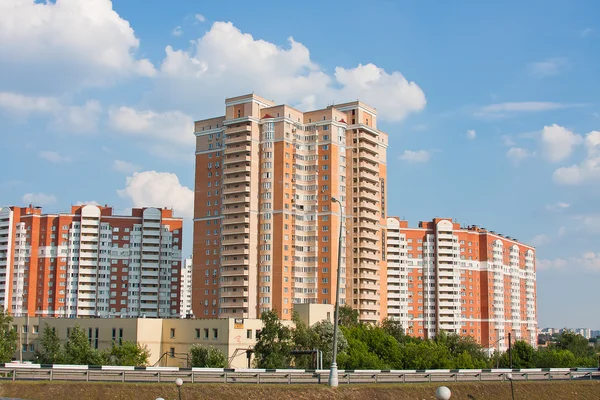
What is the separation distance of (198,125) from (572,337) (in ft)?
379

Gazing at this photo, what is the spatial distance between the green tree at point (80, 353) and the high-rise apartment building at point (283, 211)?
1920 inches

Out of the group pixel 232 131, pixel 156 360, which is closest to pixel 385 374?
pixel 156 360

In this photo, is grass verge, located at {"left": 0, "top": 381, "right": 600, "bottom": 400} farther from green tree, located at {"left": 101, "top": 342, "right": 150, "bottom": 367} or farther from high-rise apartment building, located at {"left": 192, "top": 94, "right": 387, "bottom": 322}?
high-rise apartment building, located at {"left": 192, "top": 94, "right": 387, "bottom": 322}

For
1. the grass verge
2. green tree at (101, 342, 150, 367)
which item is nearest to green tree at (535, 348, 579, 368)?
green tree at (101, 342, 150, 367)

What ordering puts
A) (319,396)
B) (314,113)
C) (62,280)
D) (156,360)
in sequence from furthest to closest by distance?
(62,280), (314,113), (156,360), (319,396)

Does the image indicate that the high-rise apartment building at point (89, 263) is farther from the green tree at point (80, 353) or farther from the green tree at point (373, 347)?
the green tree at point (80, 353)

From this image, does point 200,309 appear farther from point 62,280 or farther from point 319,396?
point 319,396

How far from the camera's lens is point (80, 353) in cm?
8388

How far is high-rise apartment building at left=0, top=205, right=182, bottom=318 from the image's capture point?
609 feet

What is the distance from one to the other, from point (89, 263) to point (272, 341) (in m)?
108

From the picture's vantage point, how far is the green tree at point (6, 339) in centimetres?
8838

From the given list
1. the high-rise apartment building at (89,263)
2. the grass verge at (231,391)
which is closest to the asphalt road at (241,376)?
the grass verge at (231,391)

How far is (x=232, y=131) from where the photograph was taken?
142 m

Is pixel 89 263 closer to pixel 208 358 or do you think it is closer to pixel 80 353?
pixel 80 353
